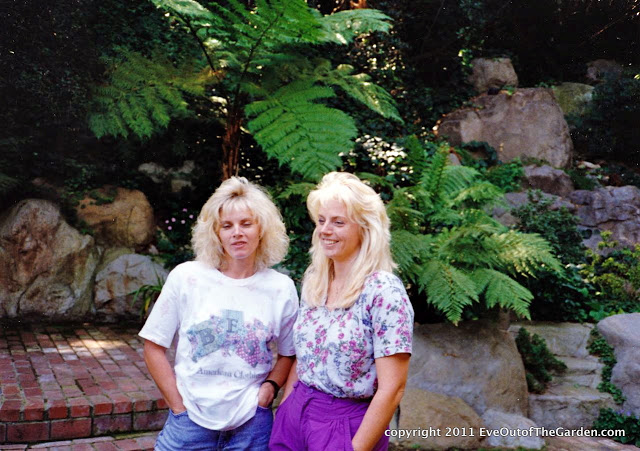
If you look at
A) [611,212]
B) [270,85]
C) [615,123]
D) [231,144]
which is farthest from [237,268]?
[615,123]

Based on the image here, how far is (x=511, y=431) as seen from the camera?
3836mm

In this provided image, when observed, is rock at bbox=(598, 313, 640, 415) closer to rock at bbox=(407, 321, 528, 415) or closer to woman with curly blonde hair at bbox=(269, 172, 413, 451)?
rock at bbox=(407, 321, 528, 415)

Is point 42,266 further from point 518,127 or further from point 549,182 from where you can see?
point 518,127

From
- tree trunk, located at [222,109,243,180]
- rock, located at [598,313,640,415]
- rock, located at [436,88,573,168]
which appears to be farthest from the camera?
rock, located at [436,88,573,168]

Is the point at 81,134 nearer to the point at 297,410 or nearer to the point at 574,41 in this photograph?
the point at 297,410

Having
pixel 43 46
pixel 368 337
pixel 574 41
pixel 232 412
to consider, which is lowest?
pixel 232 412

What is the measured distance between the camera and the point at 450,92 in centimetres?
945

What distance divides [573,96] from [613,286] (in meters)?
5.93

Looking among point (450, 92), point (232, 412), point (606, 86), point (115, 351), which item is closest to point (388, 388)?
point (232, 412)

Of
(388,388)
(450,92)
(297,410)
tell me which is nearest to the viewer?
(388,388)

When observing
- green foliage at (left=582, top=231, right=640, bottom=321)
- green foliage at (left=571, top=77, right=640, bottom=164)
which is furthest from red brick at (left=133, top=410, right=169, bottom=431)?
green foliage at (left=571, top=77, right=640, bottom=164)

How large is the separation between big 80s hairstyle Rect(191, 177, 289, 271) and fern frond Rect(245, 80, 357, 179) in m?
2.40

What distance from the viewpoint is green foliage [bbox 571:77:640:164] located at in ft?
31.8

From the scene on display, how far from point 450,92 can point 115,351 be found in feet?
22.9
